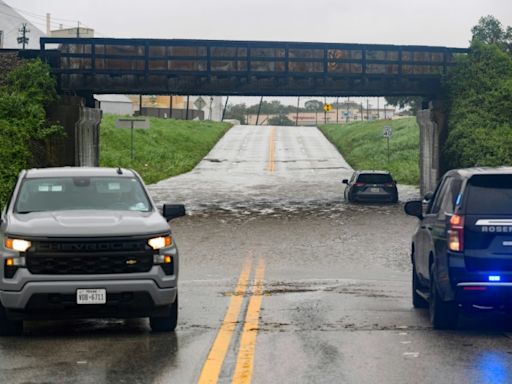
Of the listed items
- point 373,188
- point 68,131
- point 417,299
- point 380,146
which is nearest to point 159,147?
point 380,146

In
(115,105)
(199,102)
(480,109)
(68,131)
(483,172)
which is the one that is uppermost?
(483,172)

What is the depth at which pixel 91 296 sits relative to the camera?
10.5m

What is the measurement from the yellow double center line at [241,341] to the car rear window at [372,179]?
23165 millimetres

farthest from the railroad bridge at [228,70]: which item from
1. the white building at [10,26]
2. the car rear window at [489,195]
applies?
the white building at [10,26]

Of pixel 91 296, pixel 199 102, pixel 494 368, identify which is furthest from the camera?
pixel 199 102

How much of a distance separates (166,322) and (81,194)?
1.93 m

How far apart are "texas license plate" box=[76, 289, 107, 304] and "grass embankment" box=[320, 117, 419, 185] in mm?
43658

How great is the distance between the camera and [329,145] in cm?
9412

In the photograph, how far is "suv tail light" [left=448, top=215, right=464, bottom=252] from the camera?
35.7ft

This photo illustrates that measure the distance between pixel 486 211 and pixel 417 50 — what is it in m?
29.9

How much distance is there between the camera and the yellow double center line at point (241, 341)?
29.0 feet

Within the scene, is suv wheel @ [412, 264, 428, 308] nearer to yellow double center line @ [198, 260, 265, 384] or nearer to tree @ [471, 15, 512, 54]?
yellow double center line @ [198, 260, 265, 384]

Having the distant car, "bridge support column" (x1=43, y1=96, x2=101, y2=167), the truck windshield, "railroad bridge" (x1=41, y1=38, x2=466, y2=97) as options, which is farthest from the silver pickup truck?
the distant car

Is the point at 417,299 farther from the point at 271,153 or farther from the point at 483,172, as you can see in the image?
the point at 271,153
